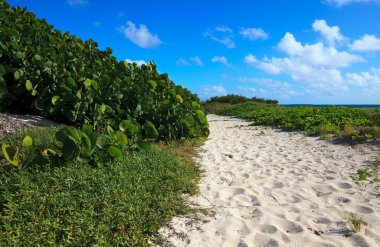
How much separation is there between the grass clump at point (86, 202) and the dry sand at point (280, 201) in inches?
11.5

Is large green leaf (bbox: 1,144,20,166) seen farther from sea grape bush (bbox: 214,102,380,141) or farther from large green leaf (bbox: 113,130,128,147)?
sea grape bush (bbox: 214,102,380,141)

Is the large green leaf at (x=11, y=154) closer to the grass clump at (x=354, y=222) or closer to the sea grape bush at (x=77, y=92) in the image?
the sea grape bush at (x=77, y=92)

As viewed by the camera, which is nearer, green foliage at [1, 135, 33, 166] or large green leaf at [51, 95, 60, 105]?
green foliage at [1, 135, 33, 166]

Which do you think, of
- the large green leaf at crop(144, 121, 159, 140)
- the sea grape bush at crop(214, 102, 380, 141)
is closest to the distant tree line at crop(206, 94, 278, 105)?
the sea grape bush at crop(214, 102, 380, 141)

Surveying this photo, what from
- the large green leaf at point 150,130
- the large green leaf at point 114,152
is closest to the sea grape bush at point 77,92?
the large green leaf at point 150,130

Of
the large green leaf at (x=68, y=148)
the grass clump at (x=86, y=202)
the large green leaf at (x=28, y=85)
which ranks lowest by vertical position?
the grass clump at (x=86, y=202)

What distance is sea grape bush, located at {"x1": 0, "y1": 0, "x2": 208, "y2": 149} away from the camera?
211 inches

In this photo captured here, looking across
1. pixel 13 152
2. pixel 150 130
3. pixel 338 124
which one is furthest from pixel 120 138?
pixel 338 124

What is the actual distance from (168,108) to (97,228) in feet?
13.5

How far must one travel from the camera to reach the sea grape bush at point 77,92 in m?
5.37

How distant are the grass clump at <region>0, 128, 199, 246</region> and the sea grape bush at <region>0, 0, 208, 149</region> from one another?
1.12m

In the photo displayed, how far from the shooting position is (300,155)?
22.2ft

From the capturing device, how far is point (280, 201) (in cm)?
395

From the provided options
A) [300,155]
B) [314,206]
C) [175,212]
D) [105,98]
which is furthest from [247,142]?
[175,212]
